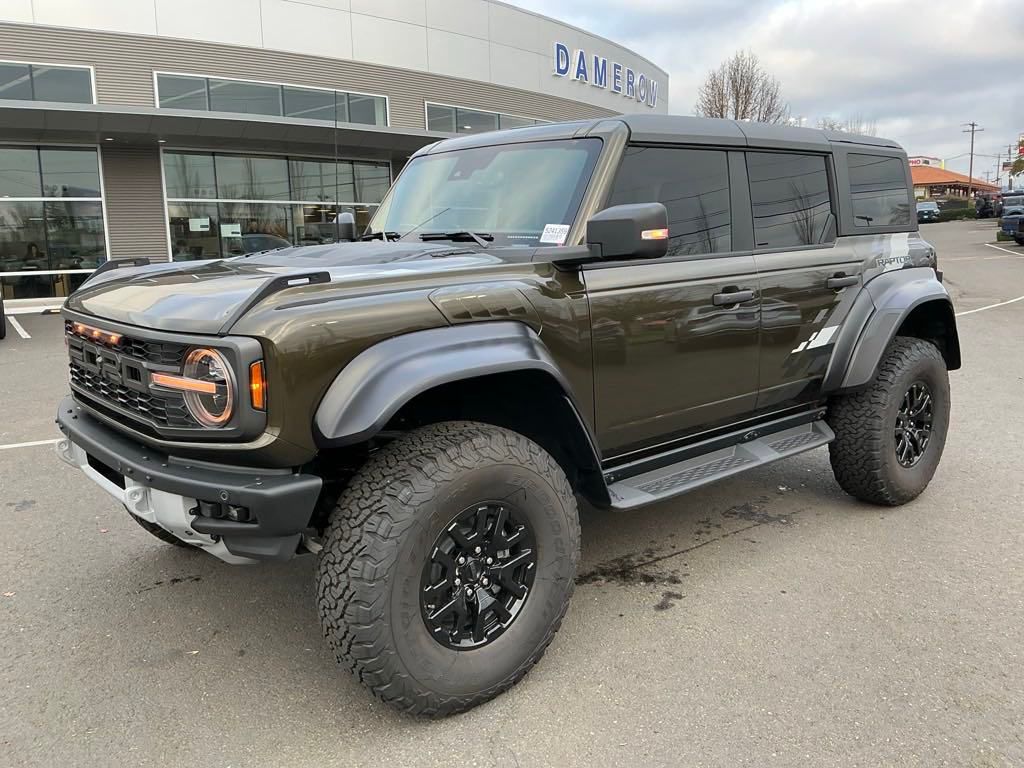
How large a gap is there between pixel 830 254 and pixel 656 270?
4.44ft

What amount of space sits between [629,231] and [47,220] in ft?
59.9

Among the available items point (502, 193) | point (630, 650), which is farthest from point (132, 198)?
point (630, 650)

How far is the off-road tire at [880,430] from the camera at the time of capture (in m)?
4.18

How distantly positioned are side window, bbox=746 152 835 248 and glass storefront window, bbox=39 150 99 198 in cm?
1776

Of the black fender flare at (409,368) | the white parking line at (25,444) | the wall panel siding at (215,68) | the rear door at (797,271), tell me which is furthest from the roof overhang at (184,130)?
the black fender flare at (409,368)

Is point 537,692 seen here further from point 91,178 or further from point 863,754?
point 91,178

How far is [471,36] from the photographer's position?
22812 millimetres

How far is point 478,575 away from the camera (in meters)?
2.66

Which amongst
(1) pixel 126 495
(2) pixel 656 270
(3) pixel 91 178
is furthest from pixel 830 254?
(3) pixel 91 178

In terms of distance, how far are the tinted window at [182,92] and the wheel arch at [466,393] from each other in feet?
60.0

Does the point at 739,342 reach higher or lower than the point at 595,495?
higher

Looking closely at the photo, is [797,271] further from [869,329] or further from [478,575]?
[478,575]

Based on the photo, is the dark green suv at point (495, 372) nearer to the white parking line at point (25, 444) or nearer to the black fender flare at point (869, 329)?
the black fender flare at point (869, 329)

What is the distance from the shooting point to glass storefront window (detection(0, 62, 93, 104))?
16.5 meters
